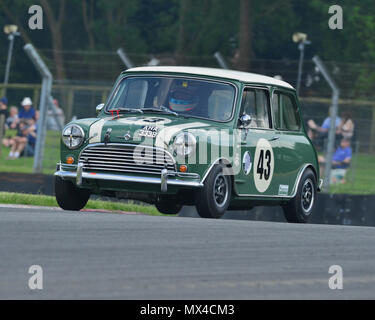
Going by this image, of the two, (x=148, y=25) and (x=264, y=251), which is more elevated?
(x=148, y=25)

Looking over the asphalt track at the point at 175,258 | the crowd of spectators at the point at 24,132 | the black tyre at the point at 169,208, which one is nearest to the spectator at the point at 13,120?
the crowd of spectators at the point at 24,132

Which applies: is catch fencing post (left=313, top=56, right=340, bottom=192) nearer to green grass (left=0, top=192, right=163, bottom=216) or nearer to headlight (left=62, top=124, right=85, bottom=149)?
green grass (left=0, top=192, right=163, bottom=216)

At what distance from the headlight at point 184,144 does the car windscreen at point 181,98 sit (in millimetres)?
847

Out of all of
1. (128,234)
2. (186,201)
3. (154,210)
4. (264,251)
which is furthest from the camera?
(154,210)

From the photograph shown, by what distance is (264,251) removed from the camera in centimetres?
762

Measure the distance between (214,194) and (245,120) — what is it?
1014mm

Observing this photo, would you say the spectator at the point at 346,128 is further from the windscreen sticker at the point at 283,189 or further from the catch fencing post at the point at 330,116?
the windscreen sticker at the point at 283,189

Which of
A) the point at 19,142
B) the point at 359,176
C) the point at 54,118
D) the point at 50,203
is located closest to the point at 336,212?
the point at 359,176

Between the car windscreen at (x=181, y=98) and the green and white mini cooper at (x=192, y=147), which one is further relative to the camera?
the car windscreen at (x=181, y=98)

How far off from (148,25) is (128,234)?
51106 millimetres

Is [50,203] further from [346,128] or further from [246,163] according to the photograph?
[346,128]

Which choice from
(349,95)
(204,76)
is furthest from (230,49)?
(204,76)

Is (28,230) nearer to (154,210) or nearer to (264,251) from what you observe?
(264,251)

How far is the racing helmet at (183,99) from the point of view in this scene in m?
11.3
